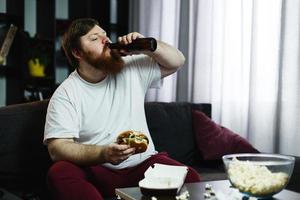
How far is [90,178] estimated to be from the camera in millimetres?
1917

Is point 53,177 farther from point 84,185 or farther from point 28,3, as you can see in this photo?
point 28,3

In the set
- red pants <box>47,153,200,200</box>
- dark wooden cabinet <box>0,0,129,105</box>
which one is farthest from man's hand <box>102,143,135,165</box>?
dark wooden cabinet <box>0,0,129,105</box>

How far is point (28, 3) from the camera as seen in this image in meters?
4.10

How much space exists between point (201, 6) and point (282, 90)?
3.19 feet

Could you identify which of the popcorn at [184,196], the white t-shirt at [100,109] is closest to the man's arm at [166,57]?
the white t-shirt at [100,109]

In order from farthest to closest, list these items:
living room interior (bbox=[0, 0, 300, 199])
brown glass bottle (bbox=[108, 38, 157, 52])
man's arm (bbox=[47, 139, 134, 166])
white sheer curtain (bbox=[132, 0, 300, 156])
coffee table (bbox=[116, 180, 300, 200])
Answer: white sheer curtain (bbox=[132, 0, 300, 156]) → living room interior (bbox=[0, 0, 300, 199]) → brown glass bottle (bbox=[108, 38, 157, 52]) → man's arm (bbox=[47, 139, 134, 166]) → coffee table (bbox=[116, 180, 300, 200])

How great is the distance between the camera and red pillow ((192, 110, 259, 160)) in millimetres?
2591

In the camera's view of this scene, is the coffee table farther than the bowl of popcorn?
Yes

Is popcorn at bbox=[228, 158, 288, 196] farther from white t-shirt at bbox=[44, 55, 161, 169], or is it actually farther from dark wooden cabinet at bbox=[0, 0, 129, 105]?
dark wooden cabinet at bbox=[0, 0, 129, 105]

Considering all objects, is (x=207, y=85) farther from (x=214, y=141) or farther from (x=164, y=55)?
(x=164, y=55)

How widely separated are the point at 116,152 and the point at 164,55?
0.67 m

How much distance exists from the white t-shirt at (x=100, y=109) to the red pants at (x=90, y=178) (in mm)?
58

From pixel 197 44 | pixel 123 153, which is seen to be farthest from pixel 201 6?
pixel 123 153

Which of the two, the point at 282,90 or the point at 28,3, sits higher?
the point at 28,3
